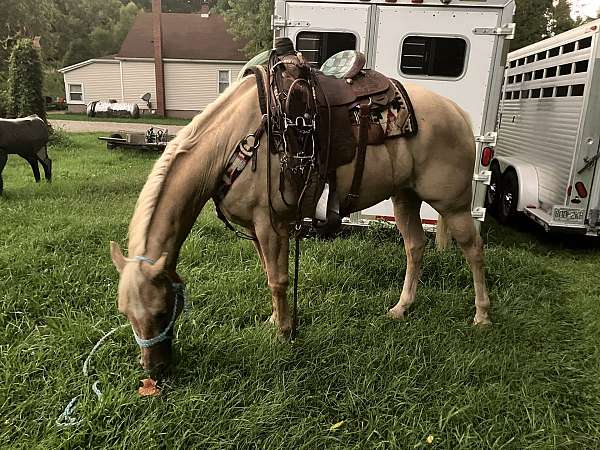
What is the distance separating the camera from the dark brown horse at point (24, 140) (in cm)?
690

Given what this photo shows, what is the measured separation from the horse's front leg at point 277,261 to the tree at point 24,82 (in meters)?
12.2

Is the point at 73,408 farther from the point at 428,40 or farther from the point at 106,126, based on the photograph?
the point at 106,126

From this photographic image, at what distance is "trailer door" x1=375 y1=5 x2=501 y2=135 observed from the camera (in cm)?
457

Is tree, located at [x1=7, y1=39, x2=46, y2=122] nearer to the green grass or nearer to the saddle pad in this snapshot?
the green grass

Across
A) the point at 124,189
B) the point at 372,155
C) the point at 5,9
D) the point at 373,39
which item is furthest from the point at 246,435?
the point at 5,9

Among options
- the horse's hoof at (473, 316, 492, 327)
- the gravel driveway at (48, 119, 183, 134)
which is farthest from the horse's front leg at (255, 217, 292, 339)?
the gravel driveway at (48, 119, 183, 134)

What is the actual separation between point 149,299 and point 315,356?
4.19ft

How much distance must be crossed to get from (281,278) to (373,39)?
3035 millimetres

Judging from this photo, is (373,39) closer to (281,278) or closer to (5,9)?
(281,278)

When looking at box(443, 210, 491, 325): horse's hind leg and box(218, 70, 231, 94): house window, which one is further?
box(218, 70, 231, 94): house window

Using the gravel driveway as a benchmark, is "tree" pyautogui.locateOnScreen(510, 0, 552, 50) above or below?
above

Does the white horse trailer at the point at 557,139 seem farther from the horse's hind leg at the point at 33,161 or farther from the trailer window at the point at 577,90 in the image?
the horse's hind leg at the point at 33,161

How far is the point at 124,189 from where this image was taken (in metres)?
8.00

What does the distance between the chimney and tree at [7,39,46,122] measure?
1319 cm
